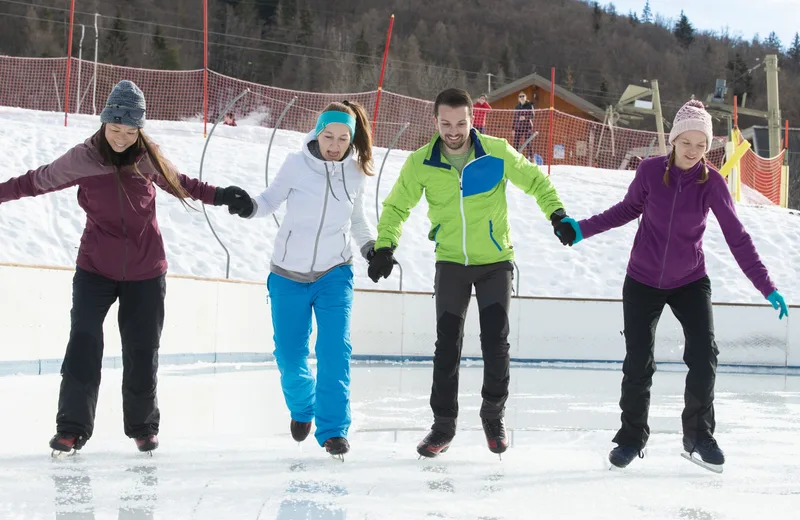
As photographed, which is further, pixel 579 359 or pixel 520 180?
pixel 579 359

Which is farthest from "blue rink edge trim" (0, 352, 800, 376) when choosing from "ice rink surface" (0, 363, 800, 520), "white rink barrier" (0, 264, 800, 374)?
"ice rink surface" (0, 363, 800, 520)

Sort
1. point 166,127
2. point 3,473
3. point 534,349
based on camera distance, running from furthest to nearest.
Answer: point 166,127
point 534,349
point 3,473

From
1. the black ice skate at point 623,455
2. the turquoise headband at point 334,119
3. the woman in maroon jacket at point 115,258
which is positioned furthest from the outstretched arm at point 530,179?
the woman in maroon jacket at point 115,258

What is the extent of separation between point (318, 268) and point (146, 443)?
877 mm

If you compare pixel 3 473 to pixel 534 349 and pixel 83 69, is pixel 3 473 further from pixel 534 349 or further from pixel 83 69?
pixel 83 69

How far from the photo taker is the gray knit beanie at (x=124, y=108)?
Result: 11.3 feet

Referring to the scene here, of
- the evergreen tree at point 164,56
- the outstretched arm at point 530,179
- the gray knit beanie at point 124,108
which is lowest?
the outstretched arm at point 530,179

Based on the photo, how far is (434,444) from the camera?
3.59 meters

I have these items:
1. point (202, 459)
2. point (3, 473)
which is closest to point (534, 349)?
point (202, 459)

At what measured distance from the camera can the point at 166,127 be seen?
15406 mm

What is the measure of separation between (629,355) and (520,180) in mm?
766

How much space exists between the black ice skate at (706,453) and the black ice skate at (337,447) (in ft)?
4.07

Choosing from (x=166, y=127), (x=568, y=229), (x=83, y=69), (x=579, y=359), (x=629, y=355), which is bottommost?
(x=579, y=359)

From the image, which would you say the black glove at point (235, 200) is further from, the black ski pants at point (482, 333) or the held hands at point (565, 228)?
the held hands at point (565, 228)
